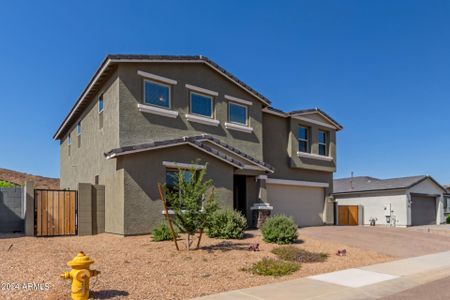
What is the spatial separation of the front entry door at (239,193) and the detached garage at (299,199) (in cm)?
212

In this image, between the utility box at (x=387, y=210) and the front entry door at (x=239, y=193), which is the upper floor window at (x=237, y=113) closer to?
the front entry door at (x=239, y=193)

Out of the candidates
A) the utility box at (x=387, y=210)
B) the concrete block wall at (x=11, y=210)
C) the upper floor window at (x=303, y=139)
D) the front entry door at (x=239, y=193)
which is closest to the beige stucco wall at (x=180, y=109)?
the front entry door at (x=239, y=193)

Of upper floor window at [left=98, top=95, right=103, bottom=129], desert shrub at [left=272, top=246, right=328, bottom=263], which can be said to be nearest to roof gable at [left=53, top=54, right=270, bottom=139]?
upper floor window at [left=98, top=95, right=103, bottom=129]

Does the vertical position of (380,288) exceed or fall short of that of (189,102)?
it falls short

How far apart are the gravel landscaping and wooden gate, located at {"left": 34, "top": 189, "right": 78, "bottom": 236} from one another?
3.48ft

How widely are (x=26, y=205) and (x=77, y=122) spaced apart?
8090 millimetres

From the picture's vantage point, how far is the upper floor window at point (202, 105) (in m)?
18.5

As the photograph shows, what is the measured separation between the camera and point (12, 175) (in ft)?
131

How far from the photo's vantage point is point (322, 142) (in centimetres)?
2527

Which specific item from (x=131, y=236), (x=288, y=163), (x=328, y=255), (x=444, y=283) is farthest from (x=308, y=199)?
(x=444, y=283)

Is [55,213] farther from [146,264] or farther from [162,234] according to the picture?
[146,264]

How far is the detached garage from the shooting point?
2212 centimetres

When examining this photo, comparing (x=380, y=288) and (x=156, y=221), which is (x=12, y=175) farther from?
(x=380, y=288)

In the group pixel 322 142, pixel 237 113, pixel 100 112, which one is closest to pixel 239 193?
pixel 237 113
